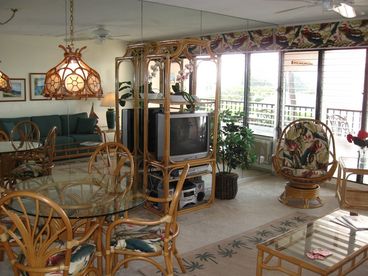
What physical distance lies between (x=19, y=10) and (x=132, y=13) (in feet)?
3.84

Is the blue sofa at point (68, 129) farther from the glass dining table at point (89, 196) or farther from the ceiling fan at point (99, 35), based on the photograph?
the ceiling fan at point (99, 35)

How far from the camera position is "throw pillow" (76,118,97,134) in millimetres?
3955

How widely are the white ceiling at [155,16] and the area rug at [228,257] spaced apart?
93.7 inches

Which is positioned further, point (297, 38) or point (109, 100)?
point (297, 38)

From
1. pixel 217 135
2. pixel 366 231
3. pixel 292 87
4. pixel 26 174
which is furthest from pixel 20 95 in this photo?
pixel 292 87

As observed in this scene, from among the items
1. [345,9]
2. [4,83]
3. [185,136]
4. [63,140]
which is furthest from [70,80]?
[345,9]

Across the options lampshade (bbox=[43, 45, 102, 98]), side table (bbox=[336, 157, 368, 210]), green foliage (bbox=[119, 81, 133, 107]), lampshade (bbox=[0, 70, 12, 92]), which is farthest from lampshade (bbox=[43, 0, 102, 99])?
side table (bbox=[336, 157, 368, 210])

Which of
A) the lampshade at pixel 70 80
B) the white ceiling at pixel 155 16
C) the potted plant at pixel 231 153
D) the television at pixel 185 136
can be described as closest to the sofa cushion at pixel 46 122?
the white ceiling at pixel 155 16

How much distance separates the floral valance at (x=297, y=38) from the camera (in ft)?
16.0

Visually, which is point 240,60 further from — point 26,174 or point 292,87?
point 26,174

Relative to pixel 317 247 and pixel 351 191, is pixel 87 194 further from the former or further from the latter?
pixel 351 191

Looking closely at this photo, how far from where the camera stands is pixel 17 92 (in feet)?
12.0

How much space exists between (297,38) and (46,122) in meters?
3.68

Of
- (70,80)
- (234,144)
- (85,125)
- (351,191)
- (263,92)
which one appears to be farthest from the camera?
(263,92)
